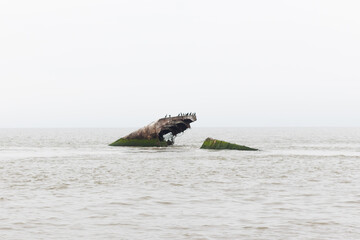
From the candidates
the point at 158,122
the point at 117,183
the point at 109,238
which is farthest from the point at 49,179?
A: the point at 158,122

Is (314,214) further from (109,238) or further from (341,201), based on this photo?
(109,238)

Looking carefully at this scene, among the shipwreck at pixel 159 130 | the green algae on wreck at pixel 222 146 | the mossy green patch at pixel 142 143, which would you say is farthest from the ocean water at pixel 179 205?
the mossy green patch at pixel 142 143

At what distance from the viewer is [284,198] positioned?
599 inches

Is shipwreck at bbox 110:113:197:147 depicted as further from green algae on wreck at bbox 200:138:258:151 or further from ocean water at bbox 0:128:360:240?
ocean water at bbox 0:128:360:240

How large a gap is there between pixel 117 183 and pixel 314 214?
9412mm

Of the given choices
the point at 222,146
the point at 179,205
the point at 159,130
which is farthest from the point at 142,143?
the point at 179,205

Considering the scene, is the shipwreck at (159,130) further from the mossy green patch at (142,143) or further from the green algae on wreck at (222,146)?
the green algae on wreck at (222,146)

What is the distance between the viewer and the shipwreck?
47688 mm

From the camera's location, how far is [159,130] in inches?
1875

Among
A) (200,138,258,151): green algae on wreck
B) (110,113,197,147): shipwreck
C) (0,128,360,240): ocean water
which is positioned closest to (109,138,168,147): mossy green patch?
(110,113,197,147): shipwreck

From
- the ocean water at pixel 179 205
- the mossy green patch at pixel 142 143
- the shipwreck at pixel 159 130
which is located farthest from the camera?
the mossy green patch at pixel 142 143

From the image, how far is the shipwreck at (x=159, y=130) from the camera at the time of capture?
47.7 meters

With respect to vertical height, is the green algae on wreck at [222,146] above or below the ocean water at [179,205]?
above

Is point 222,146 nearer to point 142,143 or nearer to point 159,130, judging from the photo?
point 159,130
